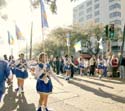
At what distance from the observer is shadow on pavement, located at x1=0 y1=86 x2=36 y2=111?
12.1m

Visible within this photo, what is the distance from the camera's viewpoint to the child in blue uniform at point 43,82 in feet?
35.2

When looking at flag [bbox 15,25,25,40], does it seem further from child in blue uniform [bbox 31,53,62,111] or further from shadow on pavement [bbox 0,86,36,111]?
child in blue uniform [bbox 31,53,62,111]

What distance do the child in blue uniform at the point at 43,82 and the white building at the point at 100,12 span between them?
99.4 meters

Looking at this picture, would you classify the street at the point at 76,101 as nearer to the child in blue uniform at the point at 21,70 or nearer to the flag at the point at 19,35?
the child in blue uniform at the point at 21,70

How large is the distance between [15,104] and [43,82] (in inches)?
111

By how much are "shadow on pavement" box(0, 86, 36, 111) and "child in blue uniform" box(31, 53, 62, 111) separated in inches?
43.2

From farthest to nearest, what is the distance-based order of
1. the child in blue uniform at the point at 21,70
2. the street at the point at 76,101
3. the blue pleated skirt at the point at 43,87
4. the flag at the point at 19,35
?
the flag at the point at 19,35 < the child in blue uniform at the point at 21,70 < the street at the point at 76,101 < the blue pleated skirt at the point at 43,87

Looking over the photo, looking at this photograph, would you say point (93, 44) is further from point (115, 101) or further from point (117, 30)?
point (115, 101)

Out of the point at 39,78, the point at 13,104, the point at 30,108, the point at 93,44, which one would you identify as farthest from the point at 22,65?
the point at 93,44

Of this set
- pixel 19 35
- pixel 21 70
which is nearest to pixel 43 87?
pixel 21 70

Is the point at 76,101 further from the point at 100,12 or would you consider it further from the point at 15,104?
the point at 100,12

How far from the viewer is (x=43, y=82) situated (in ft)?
35.3

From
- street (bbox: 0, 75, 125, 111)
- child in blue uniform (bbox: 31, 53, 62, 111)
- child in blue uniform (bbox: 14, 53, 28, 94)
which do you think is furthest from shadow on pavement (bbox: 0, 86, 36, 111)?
child in blue uniform (bbox: 31, 53, 62, 111)

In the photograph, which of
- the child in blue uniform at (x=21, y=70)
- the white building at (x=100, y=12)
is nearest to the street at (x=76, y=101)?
the child in blue uniform at (x=21, y=70)
